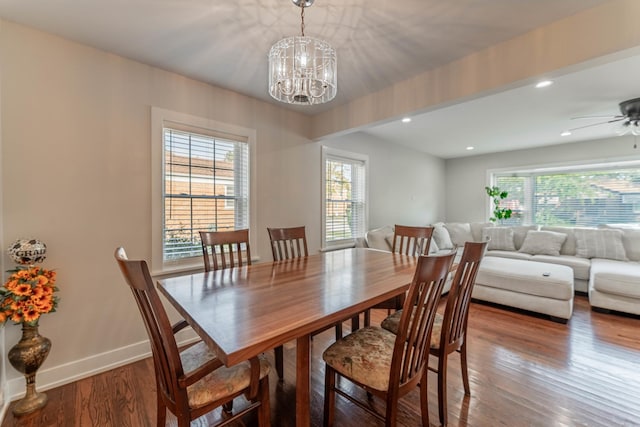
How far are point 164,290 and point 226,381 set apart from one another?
1.98ft

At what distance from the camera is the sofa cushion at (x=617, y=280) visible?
118 inches

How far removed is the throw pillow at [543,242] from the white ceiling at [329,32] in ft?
7.81

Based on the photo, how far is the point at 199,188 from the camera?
2.77 metres

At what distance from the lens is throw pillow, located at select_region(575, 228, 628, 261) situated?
404cm

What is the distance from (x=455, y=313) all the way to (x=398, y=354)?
59 centimetres

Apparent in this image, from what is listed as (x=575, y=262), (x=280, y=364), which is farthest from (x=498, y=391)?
(x=575, y=262)

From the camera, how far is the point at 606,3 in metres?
1.66

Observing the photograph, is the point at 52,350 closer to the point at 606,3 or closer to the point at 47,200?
the point at 47,200

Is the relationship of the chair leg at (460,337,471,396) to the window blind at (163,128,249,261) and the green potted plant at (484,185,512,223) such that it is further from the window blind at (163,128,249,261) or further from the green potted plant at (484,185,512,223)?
the green potted plant at (484,185,512,223)

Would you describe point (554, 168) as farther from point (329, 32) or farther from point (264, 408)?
point (264, 408)

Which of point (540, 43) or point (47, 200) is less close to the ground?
point (540, 43)

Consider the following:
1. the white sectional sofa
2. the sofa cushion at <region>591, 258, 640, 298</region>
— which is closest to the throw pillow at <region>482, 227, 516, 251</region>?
the white sectional sofa

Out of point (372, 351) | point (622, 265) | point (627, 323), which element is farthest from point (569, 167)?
point (372, 351)

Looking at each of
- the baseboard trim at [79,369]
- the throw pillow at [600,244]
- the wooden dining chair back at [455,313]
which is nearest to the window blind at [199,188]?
the baseboard trim at [79,369]
